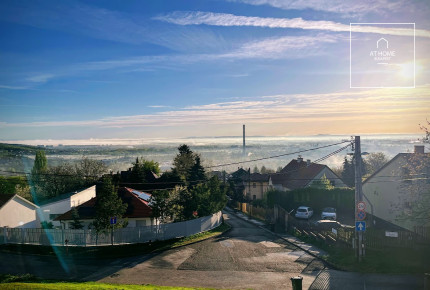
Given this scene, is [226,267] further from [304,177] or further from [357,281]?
[304,177]

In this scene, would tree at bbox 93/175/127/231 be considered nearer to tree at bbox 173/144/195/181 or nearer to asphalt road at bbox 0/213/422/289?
asphalt road at bbox 0/213/422/289

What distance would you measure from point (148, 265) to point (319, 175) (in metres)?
39.6

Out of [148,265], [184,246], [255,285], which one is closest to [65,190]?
[184,246]

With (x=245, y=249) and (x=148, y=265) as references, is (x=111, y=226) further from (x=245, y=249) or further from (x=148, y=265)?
(x=245, y=249)

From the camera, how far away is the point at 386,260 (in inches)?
826

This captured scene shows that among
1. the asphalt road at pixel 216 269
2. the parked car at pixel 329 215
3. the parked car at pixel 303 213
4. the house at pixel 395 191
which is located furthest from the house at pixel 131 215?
the parked car at pixel 329 215

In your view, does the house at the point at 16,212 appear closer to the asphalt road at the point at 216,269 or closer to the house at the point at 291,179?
the asphalt road at the point at 216,269

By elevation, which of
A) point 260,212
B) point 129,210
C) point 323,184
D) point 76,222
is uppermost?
point 323,184

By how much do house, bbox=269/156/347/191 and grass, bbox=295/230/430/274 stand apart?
30.4 metres

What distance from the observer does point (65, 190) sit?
56562mm

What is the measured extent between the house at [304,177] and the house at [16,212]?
33508 mm

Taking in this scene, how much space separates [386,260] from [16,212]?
106 ft

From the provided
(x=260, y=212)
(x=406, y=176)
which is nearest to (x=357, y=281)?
(x=406, y=176)

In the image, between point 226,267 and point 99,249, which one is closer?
point 226,267
